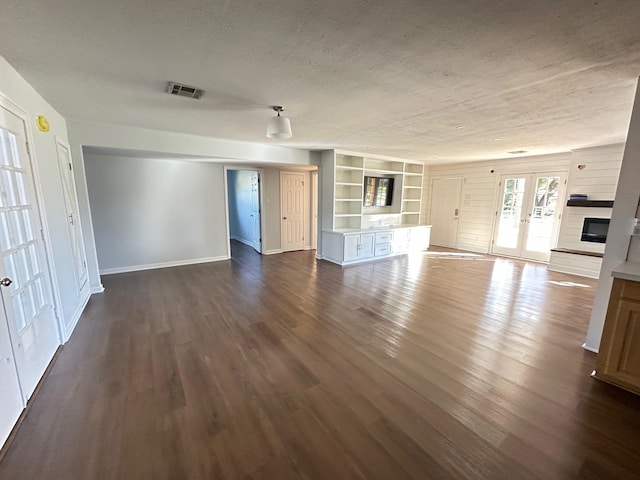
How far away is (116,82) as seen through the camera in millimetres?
2291

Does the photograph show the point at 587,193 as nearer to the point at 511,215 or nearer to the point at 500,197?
the point at 511,215

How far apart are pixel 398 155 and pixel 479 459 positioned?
5.88m

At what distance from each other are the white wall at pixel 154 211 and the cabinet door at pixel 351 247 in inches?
109

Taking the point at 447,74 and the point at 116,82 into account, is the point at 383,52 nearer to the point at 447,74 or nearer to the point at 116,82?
the point at 447,74

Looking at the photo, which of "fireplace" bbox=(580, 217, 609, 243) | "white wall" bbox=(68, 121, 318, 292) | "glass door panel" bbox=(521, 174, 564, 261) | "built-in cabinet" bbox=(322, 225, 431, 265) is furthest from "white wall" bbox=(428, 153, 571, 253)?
"white wall" bbox=(68, 121, 318, 292)

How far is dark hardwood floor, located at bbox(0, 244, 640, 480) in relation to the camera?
1483 mm

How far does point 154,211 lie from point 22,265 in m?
3.41

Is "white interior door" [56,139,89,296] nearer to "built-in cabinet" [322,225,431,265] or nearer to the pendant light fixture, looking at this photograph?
the pendant light fixture

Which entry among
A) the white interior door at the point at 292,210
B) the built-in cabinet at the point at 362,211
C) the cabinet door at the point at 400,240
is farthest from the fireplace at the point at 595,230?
the white interior door at the point at 292,210

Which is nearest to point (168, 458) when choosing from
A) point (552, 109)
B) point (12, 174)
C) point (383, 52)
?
point (12, 174)

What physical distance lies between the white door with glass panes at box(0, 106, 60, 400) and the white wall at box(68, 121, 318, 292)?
5.43ft

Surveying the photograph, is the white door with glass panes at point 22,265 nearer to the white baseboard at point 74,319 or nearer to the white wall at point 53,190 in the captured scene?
the white wall at point 53,190

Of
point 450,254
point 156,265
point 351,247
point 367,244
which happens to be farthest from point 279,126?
point 450,254

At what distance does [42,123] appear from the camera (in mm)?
2559
